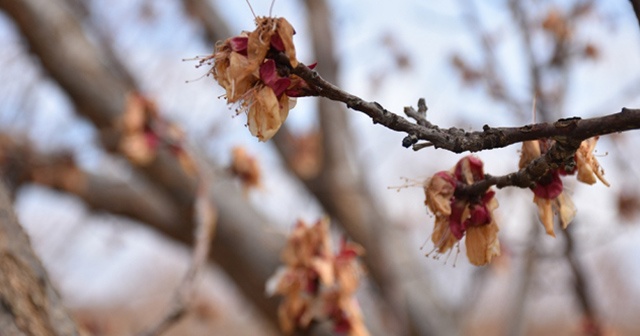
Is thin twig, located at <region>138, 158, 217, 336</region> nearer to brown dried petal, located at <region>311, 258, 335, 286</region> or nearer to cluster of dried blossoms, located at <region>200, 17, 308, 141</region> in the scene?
brown dried petal, located at <region>311, 258, 335, 286</region>

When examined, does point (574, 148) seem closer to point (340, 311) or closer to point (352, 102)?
point (352, 102)

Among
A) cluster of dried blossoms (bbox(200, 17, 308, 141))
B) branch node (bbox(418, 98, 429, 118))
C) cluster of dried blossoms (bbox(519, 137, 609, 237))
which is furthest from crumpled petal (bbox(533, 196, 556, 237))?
cluster of dried blossoms (bbox(200, 17, 308, 141))

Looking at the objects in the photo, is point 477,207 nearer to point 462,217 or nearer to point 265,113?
point 462,217

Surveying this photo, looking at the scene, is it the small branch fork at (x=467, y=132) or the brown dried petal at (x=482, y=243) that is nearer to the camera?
the small branch fork at (x=467, y=132)

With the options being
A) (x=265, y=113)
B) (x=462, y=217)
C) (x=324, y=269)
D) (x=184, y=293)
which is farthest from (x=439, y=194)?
(x=184, y=293)

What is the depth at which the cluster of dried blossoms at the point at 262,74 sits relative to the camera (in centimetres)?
47

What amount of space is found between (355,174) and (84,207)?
1076 mm

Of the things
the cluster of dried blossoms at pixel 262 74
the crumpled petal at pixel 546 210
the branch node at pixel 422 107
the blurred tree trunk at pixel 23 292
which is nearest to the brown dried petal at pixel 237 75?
the cluster of dried blossoms at pixel 262 74

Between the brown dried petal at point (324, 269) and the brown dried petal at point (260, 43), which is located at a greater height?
the brown dried petal at point (324, 269)

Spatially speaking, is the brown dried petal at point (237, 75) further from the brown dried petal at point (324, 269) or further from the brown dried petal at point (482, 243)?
the brown dried petal at point (324, 269)

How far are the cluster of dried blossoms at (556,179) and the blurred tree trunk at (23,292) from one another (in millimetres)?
530

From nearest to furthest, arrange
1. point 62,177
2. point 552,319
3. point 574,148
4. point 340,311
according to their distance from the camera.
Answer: point 574,148 < point 340,311 < point 62,177 < point 552,319

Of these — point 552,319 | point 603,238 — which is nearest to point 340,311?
point 603,238

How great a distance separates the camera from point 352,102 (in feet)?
1.50
